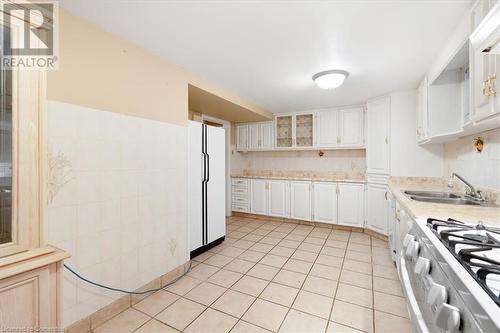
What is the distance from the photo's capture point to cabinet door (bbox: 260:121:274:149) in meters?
4.71

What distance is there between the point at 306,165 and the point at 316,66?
262 cm

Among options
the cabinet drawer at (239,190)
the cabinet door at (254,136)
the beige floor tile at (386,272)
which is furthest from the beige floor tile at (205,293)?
the cabinet door at (254,136)

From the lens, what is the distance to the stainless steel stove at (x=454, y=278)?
0.54 m

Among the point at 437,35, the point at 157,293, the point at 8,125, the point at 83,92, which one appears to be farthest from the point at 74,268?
the point at 437,35

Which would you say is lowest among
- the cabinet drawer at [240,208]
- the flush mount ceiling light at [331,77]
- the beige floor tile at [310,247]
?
the beige floor tile at [310,247]

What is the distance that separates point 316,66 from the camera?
2.34 m

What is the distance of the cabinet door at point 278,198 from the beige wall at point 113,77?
251 cm

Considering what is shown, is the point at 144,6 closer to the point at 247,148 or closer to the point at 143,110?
the point at 143,110

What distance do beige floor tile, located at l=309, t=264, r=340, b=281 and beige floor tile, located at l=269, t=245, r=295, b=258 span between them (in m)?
0.41

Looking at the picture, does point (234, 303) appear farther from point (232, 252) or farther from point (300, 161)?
point (300, 161)

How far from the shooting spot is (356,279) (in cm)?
224

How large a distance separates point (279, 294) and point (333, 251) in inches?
50.7

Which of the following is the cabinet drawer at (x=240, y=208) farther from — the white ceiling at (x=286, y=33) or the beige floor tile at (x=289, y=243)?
the white ceiling at (x=286, y=33)

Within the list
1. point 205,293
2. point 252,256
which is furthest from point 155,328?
point 252,256
